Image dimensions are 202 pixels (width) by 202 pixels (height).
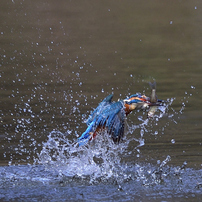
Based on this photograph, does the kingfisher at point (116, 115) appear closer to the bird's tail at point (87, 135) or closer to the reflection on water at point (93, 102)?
the bird's tail at point (87, 135)

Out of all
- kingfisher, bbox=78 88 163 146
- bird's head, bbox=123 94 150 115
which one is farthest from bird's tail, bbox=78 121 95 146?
bird's head, bbox=123 94 150 115

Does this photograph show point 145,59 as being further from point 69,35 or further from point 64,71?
point 69,35

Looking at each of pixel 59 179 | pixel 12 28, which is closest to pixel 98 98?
pixel 59 179

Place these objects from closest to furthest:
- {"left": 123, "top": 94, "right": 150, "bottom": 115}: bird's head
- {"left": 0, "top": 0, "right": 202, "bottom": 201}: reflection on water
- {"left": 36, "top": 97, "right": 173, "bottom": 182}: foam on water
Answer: {"left": 123, "top": 94, "right": 150, "bottom": 115}: bird's head → {"left": 0, "top": 0, "right": 202, "bottom": 201}: reflection on water → {"left": 36, "top": 97, "right": 173, "bottom": 182}: foam on water

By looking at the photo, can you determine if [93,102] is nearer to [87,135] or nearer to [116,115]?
[87,135]

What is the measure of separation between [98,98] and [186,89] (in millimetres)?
1243

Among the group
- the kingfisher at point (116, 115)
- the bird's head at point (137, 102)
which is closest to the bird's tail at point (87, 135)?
the kingfisher at point (116, 115)

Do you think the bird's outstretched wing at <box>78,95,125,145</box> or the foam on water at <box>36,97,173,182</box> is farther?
the foam on water at <box>36,97,173,182</box>

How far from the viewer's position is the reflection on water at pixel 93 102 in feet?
13.7

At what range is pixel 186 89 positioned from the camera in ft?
22.8

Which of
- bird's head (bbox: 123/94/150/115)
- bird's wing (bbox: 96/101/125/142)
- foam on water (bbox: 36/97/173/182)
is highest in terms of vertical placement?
bird's head (bbox: 123/94/150/115)

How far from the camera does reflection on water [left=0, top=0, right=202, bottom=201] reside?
4.17 m

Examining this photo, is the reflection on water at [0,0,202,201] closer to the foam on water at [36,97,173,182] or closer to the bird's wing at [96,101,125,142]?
the foam on water at [36,97,173,182]

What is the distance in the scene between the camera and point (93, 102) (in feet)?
20.4
